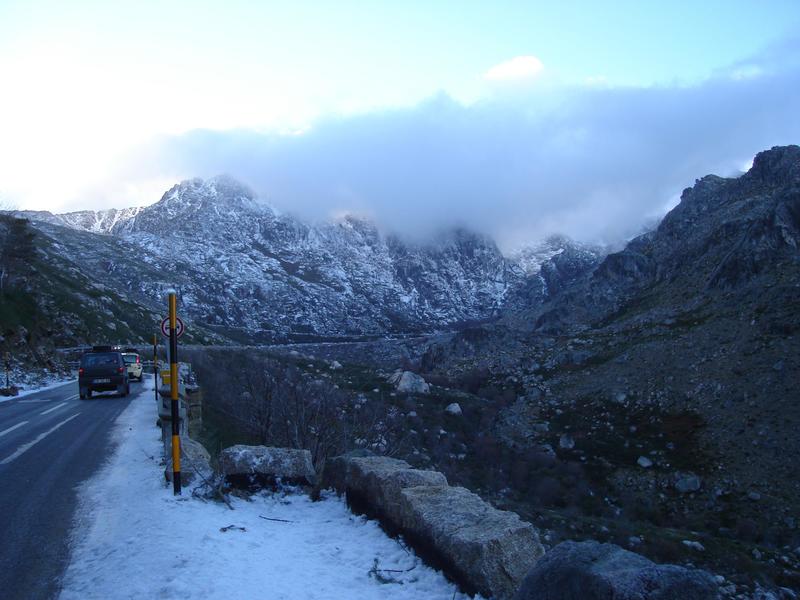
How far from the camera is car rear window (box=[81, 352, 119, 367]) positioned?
2466cm

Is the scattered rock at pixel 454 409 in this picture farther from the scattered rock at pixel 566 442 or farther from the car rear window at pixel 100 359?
the car rear window at pixel 100 359

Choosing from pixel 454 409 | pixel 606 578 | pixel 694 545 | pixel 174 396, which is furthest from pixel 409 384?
pixel 606 578

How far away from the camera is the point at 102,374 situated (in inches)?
951

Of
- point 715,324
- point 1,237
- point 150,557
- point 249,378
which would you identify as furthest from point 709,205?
point 1,237

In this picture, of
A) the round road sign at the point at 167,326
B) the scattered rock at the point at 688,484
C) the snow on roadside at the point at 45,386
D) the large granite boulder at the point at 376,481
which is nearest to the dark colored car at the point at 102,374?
the snow on roadside at the point at 45,386

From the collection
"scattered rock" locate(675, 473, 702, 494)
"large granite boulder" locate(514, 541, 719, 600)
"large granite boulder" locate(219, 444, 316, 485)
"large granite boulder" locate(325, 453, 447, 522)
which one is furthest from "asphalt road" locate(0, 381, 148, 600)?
"scattered rock" locate(675, 473, 702, 494)

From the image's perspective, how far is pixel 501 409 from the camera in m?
34.7

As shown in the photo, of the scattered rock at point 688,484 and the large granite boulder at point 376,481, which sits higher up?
the large granite boulder at point 376,481

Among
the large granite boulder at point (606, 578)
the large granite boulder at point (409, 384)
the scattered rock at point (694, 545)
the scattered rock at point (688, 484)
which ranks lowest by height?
the scattered rock at point (688, 484)

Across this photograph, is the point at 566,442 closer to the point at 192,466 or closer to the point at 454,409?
the point at 454,409

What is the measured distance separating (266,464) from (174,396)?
1852 millimetres

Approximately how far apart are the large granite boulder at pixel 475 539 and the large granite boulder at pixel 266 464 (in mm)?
2887

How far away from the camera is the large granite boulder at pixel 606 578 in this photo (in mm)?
3527

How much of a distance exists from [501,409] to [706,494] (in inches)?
563
